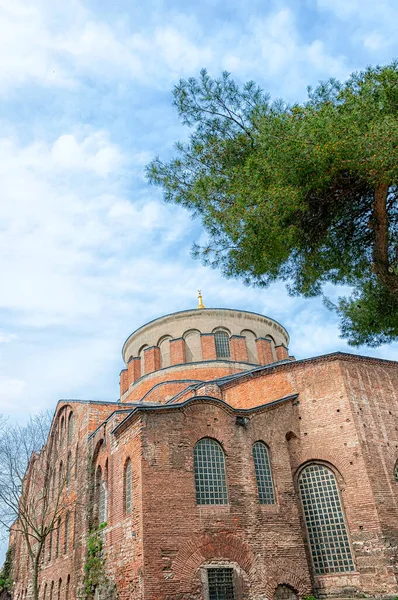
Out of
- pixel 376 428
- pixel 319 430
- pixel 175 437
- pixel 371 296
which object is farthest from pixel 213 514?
pixel 371 296

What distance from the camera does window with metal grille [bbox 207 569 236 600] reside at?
484 inches

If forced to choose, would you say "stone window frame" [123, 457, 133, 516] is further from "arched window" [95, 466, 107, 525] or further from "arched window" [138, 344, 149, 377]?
"arched window" [138, 344, 149, 377]

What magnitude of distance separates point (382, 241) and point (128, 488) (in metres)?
9.36

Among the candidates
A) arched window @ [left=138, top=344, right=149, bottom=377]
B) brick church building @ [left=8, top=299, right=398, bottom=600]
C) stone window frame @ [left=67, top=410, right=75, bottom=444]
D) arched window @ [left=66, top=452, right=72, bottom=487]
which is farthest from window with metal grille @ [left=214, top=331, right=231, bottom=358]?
arched window @ [left=66, top=452, right=72, bottom=487]

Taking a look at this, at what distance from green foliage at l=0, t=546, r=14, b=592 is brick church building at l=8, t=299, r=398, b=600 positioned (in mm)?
12283

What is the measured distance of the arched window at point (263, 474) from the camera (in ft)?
46.4

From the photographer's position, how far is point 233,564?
12.7 metres

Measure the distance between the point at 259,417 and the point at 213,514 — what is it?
10.6 feet

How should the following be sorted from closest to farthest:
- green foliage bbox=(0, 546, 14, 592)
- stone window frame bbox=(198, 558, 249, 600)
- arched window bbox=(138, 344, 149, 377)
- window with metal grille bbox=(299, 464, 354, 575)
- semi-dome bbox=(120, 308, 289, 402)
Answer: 1. stone window frame bbox=(198, 558, 249, 600)
2. window with metal grille bbox=(299, 464, 354, 575)
3. semi-dome bbox=(120, 308, 289, 402)
4. arched window bbox=(138, 344, 149, 377)
5. green foliage bbox=(0, 546, 14, 592)

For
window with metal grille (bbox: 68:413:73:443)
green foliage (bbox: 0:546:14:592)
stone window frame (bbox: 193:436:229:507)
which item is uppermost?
window with metal grille (bbox: 68:413:73:443)

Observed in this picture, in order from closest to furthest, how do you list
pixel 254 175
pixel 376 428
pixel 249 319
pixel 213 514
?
pixel 254 175 < pixel 213 514 < pixel 376 428 < pixel 249 319

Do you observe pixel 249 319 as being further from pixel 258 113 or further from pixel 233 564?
pixel 258 113

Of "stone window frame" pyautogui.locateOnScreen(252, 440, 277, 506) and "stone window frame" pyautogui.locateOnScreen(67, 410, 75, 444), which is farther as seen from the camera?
"stone window frame" pyautogui.locateOnScreen(67, 410, 75, 444)

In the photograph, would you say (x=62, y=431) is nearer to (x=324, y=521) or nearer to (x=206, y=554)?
(x=206, y=554)
